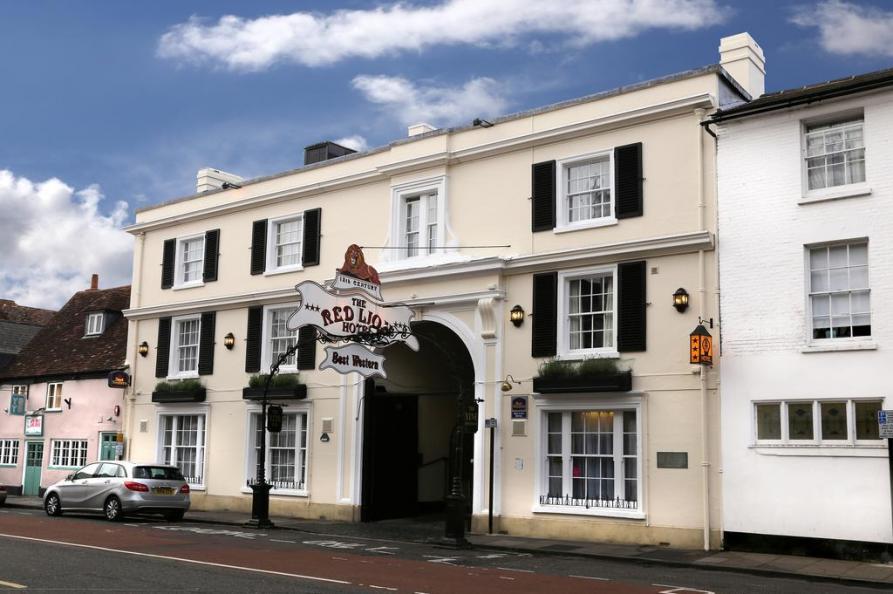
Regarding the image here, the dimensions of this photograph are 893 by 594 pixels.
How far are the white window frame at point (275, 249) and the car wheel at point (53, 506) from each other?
772cm

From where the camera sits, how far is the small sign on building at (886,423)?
15.8 meters

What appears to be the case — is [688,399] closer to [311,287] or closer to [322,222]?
[311,287]

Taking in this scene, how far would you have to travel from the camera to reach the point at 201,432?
27.5 metres

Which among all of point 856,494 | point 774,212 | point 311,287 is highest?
point 774,212


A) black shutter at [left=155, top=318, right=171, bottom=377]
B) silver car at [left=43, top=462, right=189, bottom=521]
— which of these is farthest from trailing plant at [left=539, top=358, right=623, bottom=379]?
black shutter at [left=155, top=318, right=171, bottom=377]

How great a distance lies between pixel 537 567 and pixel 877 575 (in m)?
5.15

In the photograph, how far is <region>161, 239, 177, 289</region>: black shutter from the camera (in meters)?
29.3

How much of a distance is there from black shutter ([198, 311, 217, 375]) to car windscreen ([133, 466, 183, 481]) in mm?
4376

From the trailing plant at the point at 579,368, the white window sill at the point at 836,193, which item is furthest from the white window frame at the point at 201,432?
the white window sill at the point at 836,193

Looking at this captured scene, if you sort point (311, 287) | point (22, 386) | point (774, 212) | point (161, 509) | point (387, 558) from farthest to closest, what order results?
point (22, 386) → point (161, 509) → point (311, 287) → point (774, 212) → point (387, 558)

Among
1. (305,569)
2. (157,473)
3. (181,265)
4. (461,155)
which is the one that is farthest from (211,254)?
(305,569)

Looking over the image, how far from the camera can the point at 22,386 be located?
34031mm

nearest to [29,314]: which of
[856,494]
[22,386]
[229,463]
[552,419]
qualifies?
[22,386]

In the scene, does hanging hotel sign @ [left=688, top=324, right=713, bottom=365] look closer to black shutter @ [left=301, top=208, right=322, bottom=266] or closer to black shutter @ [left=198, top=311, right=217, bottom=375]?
black shutter @ [left=301, top=208, right=322, bottom=266]
